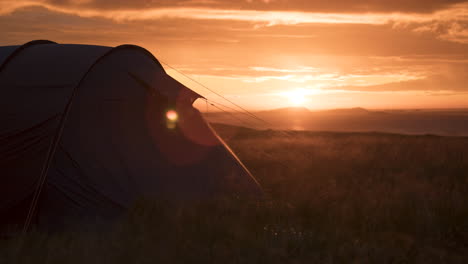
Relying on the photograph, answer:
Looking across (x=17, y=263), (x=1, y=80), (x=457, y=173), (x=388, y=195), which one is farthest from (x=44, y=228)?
(x=457, y=173)

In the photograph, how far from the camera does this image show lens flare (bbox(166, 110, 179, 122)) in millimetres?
8103

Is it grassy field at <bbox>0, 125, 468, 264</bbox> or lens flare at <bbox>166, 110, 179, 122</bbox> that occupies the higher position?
lens flare at <bbox>166, 110, 179, 122</bbox>

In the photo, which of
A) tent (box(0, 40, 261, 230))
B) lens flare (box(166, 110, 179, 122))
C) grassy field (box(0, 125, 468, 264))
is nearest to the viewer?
grassy field (box(0, 125, 468, 264))

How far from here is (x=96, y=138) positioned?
7152mm

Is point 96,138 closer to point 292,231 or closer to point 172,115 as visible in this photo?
point 172,115

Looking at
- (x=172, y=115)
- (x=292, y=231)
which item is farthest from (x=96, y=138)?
(x=292, y=231)

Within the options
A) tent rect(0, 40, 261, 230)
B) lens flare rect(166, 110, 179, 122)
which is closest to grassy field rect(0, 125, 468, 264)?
tent rect(0, 40, 261, 230)

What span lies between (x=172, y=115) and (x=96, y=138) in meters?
1.49

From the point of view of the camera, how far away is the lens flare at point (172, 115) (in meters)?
8.10

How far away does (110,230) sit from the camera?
6434mm

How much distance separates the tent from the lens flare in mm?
17

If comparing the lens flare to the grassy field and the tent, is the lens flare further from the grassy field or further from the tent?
the grassy field

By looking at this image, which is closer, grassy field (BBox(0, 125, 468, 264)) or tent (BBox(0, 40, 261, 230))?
grassy field (BBox(0, 125, 468, 264))

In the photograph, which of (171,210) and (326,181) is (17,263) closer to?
(171,210)
